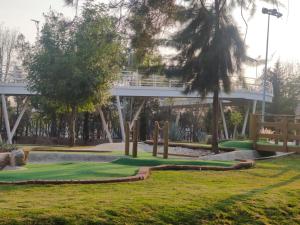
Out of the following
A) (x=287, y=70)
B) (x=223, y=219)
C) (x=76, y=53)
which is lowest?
(x=223, y=219)

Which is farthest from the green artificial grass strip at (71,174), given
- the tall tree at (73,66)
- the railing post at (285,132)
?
the tall tree at (73,66)

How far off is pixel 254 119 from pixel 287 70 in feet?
147

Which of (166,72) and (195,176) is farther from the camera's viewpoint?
(166,72)

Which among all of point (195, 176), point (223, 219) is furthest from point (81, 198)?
point (195, 176)

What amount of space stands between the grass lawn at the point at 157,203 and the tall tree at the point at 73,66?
54.3ft

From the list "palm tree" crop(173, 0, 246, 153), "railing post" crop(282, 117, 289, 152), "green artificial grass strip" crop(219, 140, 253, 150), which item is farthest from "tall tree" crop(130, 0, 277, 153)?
"railing post" crop(282, 117, 289, 152)

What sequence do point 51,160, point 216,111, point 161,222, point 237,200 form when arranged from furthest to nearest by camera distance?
1. point 216,111
2. point 51,160
3. point 237,200
4. point 161,222

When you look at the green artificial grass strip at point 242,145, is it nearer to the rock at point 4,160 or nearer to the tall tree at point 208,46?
the tall tree at point 208,46

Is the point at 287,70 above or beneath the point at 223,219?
above

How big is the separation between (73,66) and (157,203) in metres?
19.6

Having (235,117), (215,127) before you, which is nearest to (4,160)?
(215,127)

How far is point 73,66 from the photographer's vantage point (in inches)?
1027

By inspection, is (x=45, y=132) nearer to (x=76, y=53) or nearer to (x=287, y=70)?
(x=76, y=53)

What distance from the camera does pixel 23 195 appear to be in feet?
25.1
